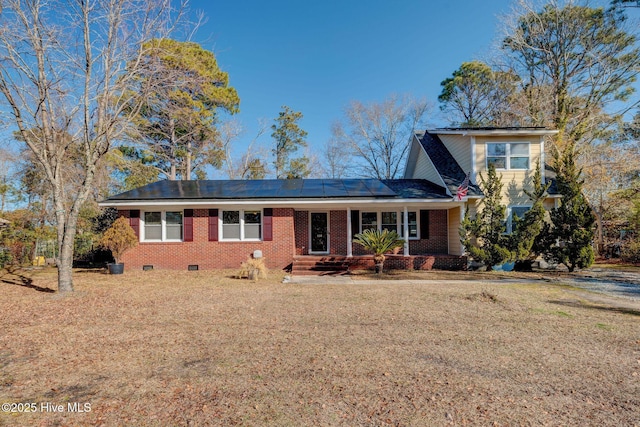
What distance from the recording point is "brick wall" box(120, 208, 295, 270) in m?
12.6

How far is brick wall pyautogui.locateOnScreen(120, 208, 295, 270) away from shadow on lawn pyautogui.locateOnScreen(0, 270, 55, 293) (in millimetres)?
3023

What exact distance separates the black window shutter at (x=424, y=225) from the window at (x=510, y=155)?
A: 3408 millimetres

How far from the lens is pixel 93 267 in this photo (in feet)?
45.5

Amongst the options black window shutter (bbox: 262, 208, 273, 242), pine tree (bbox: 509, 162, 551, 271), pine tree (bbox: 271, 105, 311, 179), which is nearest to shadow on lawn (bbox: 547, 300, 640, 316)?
pine tree (bbox: 509, 162, 551, 271)

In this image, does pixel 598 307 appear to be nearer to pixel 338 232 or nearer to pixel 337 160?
pixel 338 232

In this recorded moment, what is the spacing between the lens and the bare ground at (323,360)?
9.14 ft

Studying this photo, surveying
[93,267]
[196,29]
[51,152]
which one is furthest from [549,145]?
[93,267]

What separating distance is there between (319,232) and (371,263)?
304 cm

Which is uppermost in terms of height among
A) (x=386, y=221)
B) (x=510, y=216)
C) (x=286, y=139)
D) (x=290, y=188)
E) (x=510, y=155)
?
(x=286, y=139)

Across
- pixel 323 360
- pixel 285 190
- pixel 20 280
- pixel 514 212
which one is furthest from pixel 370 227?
pixel 20 280

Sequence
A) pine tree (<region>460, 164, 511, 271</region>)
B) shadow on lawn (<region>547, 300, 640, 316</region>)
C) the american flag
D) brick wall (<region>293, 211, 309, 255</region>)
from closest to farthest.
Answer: shadow on lawn (<region>547, 300, 640, 316</region>) < pine tree (<region>460, 164, 511, 271</region>) < the american flag < brick wall (<region>293, 211, 309, 255</region>)

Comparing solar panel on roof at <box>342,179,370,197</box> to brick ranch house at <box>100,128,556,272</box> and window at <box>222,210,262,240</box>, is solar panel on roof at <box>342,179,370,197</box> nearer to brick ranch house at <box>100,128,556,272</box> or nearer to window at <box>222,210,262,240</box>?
brick ranch house at <box>100,128,556,272</box>

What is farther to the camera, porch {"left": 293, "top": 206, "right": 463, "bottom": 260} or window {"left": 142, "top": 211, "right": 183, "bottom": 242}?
porch {"left": 293, "top": 206, "right": 463, "bottom": 260}

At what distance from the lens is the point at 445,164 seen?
14.6m
